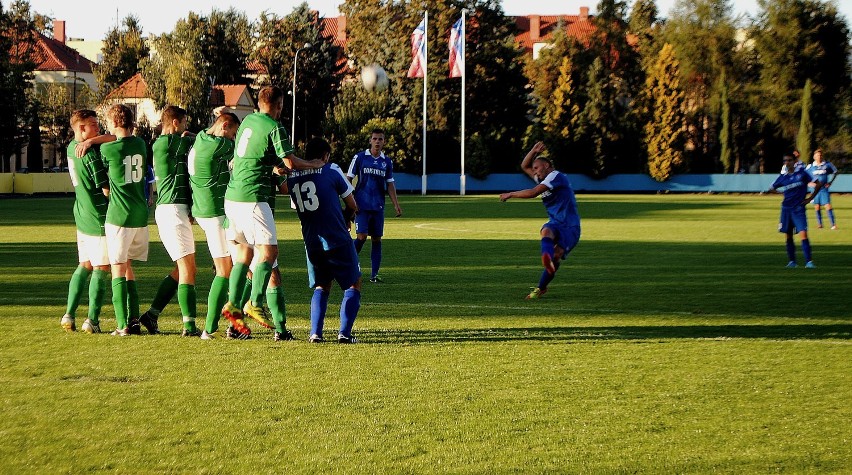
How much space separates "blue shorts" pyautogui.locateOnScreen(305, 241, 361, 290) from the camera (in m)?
9.41

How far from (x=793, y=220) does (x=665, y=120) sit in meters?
55.3

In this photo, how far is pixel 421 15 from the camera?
74.4 meters

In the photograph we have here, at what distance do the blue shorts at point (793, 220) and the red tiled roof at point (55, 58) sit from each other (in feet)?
282

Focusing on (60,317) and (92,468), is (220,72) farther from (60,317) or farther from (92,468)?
(92,468)

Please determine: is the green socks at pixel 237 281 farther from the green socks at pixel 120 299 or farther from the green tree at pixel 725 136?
the green tree at pixel 725 136

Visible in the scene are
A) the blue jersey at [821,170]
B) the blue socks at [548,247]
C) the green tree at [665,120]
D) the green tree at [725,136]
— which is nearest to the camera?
the blue socks at [548,247]

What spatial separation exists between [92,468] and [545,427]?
262cm

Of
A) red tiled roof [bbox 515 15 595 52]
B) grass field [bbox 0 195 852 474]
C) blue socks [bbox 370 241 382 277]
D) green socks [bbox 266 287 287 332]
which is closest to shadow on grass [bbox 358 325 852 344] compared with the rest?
grass field [bbox 0 195 852 474]

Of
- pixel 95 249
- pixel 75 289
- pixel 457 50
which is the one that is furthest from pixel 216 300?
pixel 457 50

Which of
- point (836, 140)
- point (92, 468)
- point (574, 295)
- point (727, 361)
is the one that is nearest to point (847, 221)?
point (574, 295)

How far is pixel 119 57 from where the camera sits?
88.7 meters

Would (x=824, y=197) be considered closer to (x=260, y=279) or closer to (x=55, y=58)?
(x=260, y=279)

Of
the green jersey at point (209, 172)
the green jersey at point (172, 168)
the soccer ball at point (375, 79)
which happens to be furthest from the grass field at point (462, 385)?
the soccer ball at point (375, 79)

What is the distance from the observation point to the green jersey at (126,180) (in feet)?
31.9
